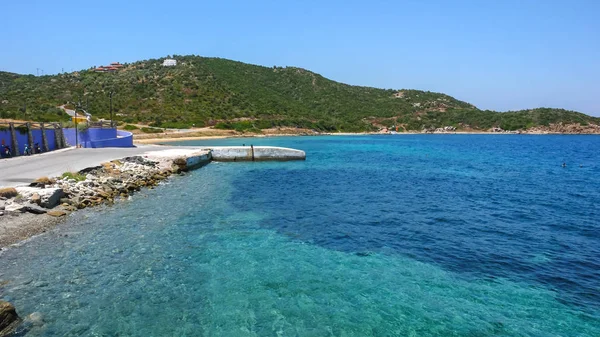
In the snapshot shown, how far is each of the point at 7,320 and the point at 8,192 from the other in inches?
380

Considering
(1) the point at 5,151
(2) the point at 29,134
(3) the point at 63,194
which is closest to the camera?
(3) the point at 63,194

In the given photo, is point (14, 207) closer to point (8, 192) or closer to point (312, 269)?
point (8, 192)

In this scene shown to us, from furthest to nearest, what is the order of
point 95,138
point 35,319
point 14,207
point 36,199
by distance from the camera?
1. point 95,138
2. point 36,199
3. point 14,207
4. point 35,319

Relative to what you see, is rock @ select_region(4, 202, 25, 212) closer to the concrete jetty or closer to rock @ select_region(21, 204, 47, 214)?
rock @ select_region(21, 204, 47, 214)

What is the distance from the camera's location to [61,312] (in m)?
8.01

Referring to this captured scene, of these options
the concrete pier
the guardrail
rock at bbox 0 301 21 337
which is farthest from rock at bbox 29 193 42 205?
the concrete pier

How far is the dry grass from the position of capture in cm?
1465

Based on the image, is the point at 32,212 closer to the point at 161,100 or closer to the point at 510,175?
the point at 510,175

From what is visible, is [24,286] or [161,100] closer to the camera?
[24,286]

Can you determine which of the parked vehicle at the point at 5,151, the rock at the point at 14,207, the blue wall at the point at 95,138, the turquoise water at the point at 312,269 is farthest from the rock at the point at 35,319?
the blue wall at the point at 95,138

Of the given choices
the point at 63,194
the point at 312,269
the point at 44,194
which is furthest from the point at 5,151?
the point at 312,269

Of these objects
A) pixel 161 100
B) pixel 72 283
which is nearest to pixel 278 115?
pixel 161 100

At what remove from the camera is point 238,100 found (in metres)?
93.4

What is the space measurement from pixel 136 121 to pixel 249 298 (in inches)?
2712
